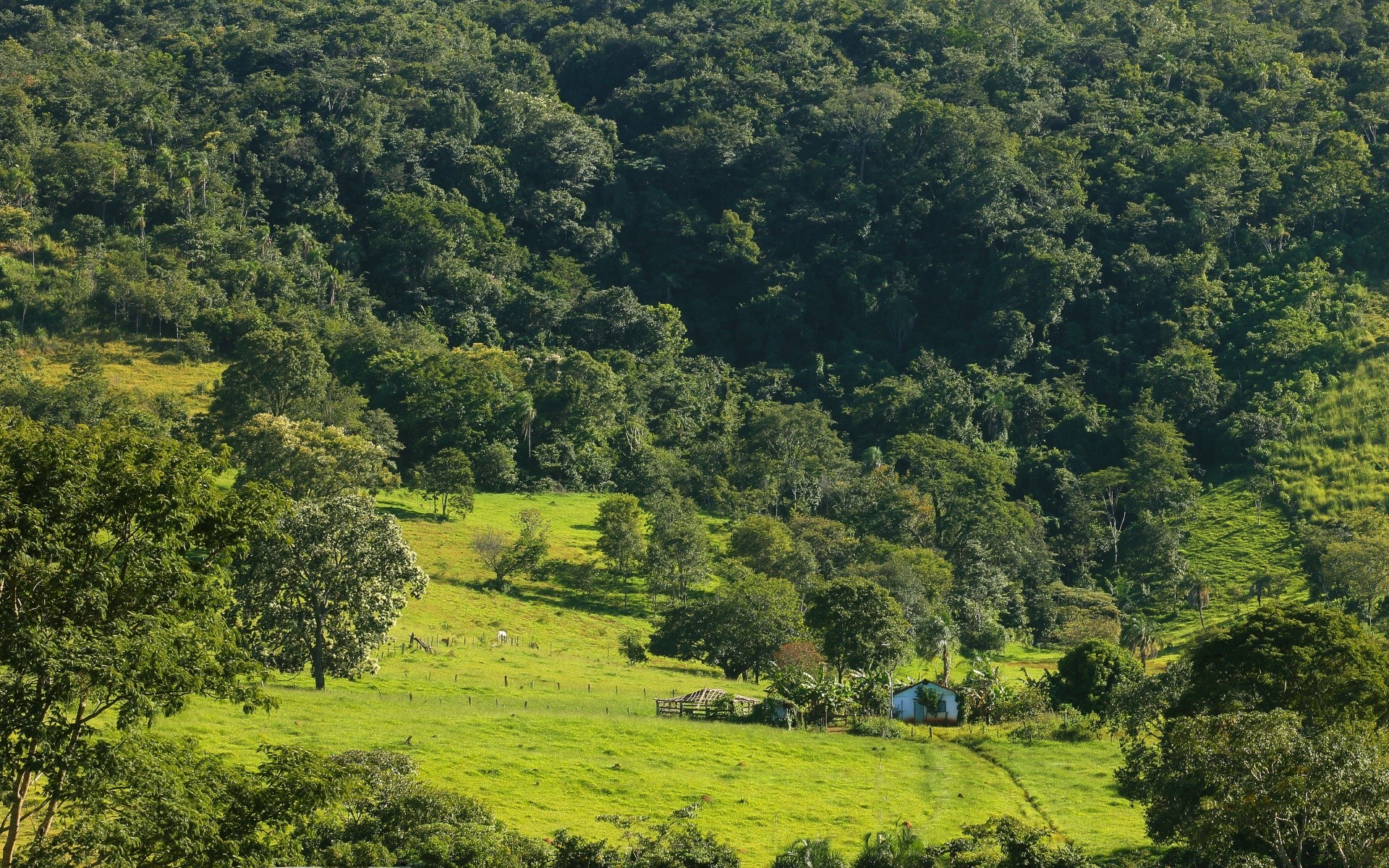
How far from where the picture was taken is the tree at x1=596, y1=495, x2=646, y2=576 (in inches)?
3342

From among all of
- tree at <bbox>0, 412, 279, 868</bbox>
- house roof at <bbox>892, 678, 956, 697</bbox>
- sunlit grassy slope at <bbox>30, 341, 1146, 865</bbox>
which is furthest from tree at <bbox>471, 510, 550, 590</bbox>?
tree at <bbox>0, 412, 279, 868</bbox>

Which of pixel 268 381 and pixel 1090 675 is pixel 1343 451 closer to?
pixel 1090 675

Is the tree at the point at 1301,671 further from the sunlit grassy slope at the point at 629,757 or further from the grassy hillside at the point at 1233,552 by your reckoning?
the grassy hillside at the point at 1233,552

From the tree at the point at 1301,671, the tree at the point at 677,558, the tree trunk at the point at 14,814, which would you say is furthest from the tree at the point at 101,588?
the tree at the point at 677,558

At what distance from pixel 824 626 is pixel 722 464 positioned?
46.2 meters

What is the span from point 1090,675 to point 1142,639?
22.3 m

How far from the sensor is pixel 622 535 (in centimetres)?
8500

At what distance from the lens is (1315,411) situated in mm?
108750

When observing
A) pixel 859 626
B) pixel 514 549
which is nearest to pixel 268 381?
pixel 514 549

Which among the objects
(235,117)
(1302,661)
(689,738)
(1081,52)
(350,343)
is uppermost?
(1081,52)

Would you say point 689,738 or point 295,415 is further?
point 295,415

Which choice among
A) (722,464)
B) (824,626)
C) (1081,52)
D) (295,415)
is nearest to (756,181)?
(1081,52)

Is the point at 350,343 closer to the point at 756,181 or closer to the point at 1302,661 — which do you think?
the point at 756,181

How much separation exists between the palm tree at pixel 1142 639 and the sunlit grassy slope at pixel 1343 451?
2247 centimetres
